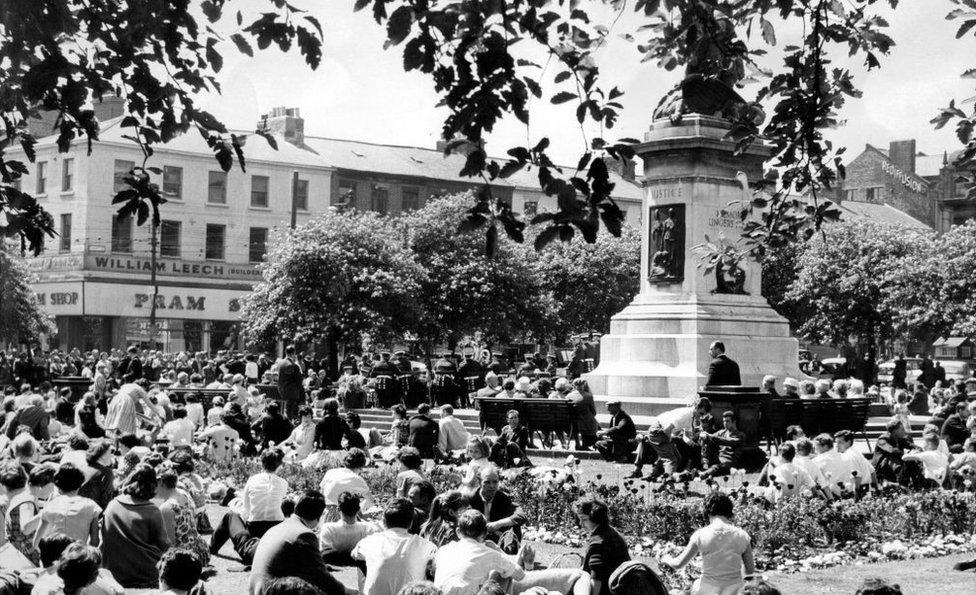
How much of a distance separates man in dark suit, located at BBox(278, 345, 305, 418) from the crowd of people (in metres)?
3.99

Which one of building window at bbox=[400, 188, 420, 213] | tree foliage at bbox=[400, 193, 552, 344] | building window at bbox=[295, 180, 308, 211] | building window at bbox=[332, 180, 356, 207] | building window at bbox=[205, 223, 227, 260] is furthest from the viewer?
building window at bbox=[400, 188, 420, 213]

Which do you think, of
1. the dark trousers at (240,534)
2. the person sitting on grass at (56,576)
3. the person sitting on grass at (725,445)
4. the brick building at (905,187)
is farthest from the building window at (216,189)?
the person sitting on grass at (56,576)

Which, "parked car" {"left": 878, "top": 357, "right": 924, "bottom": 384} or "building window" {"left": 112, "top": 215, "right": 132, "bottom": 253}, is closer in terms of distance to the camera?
"parked car" {"left": 878, "top": 357, "right": 924, "bottom": 384}

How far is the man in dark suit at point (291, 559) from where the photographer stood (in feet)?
29.8

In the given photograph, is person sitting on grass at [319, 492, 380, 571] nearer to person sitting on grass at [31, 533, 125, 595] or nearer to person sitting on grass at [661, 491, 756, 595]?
person sitting on grass at [661, 491, 756, 595]

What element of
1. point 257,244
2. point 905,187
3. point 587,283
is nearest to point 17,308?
point 257,244

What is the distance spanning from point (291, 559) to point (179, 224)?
192 ft

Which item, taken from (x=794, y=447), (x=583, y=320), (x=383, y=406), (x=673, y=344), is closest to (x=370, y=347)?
(x=383, y=406)

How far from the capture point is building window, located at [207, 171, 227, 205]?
218 ft

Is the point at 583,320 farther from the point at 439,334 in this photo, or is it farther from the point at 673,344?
the point at 673,344

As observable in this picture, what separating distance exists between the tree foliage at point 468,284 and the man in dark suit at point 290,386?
2528 centimetres

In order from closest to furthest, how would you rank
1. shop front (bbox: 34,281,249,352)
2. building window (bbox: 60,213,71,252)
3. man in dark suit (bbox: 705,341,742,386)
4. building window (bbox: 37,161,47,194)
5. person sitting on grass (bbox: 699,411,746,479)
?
person sitting on grass (bbox: 699,411,746,479) < man in dark suit (bbox: 705,341,742,386) < shop front (bbox: 34,281,249,352) < building window (bbox: 60,213,71,252) < building window (bbox: 37,161,47,194)

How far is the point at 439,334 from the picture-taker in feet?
179

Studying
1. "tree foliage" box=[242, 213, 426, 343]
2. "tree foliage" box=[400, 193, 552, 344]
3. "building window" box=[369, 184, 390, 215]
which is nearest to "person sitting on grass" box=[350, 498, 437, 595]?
"tree foliage" box=[242, 213, 426, 343]
